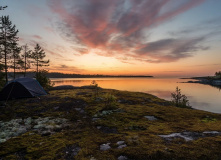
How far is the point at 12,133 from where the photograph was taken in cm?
694

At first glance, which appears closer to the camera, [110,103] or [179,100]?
[110,103]

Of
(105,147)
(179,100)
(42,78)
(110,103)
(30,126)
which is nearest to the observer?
(105,147)

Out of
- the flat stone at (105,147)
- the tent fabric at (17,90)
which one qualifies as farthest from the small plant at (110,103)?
the tent fabric at (17,90)

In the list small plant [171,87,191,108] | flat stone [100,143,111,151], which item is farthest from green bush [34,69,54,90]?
small plant [171,87,191,108]

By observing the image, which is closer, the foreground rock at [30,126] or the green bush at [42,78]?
the foreground rock at [30,126]

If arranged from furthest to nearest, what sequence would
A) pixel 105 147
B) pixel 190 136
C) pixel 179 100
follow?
1. pixel 179 100
2. pixel 190 136
3. pixel 105 147

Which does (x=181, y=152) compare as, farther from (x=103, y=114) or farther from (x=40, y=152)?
(x=103, y=114)

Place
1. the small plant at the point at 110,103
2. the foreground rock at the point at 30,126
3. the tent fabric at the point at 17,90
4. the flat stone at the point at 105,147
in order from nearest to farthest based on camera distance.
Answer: the flat stone at the point at 105,147 → the foreground rock at the point at 30,126 → the small plant at the point at 110,103 → the tent fabric at the point at 17,90

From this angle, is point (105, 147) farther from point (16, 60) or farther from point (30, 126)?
point (16, 60)

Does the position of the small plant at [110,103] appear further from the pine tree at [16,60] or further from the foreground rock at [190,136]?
the pine tree at [16,60]

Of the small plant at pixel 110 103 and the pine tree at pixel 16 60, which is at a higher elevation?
the pine tree at pixel 16 60

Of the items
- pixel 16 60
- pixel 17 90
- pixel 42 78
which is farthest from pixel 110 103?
pixel 16 60

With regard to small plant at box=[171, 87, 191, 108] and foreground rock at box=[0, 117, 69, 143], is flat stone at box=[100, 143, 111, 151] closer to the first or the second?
foreground rock at box=[0, 117, 69, 143]

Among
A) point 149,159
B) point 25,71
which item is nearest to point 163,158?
point 149,159
